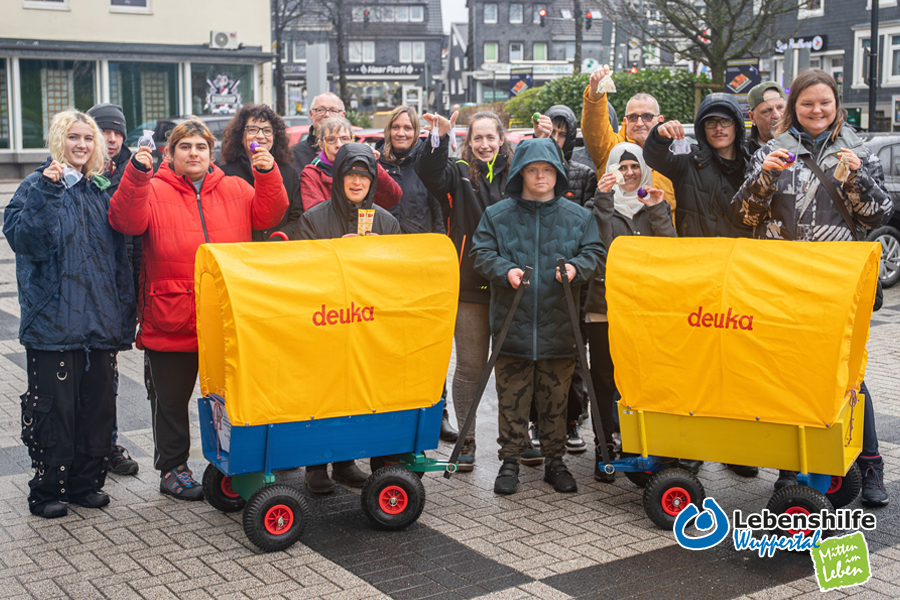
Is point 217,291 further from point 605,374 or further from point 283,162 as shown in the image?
point 605,374

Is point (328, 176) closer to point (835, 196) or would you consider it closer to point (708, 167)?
point (708, 167)

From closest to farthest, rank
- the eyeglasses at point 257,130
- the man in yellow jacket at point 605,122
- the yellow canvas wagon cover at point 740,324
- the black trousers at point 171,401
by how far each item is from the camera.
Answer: the yellow canvas wagon cover at point 740,324 < the black trousers at point 171,401 < the man in yellow jacket at point 605,122 < the eyeglasses at point 257,130

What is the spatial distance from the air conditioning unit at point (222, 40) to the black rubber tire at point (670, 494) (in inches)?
1094

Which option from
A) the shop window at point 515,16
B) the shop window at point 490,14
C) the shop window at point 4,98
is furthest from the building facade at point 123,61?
the shop window at point 515,16

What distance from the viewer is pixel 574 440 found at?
5.98 metres

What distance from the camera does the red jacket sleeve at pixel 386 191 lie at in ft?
18.1

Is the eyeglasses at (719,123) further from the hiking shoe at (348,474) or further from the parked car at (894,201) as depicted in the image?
the parked car at (894,201)

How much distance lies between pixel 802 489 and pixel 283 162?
3.59 metres

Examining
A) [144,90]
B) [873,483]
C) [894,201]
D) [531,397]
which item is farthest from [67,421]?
[144,90]

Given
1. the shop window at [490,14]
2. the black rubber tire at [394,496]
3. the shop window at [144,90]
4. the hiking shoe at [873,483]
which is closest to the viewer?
the black rubber tire at [394,496]

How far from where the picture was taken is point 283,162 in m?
5.93

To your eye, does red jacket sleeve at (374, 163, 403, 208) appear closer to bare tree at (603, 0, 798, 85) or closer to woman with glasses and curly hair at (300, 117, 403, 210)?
woman with glasses and curly hair at (300, 117, 403, 210)

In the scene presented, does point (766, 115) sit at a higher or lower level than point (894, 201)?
higher

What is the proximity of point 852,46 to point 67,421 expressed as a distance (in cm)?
3720
